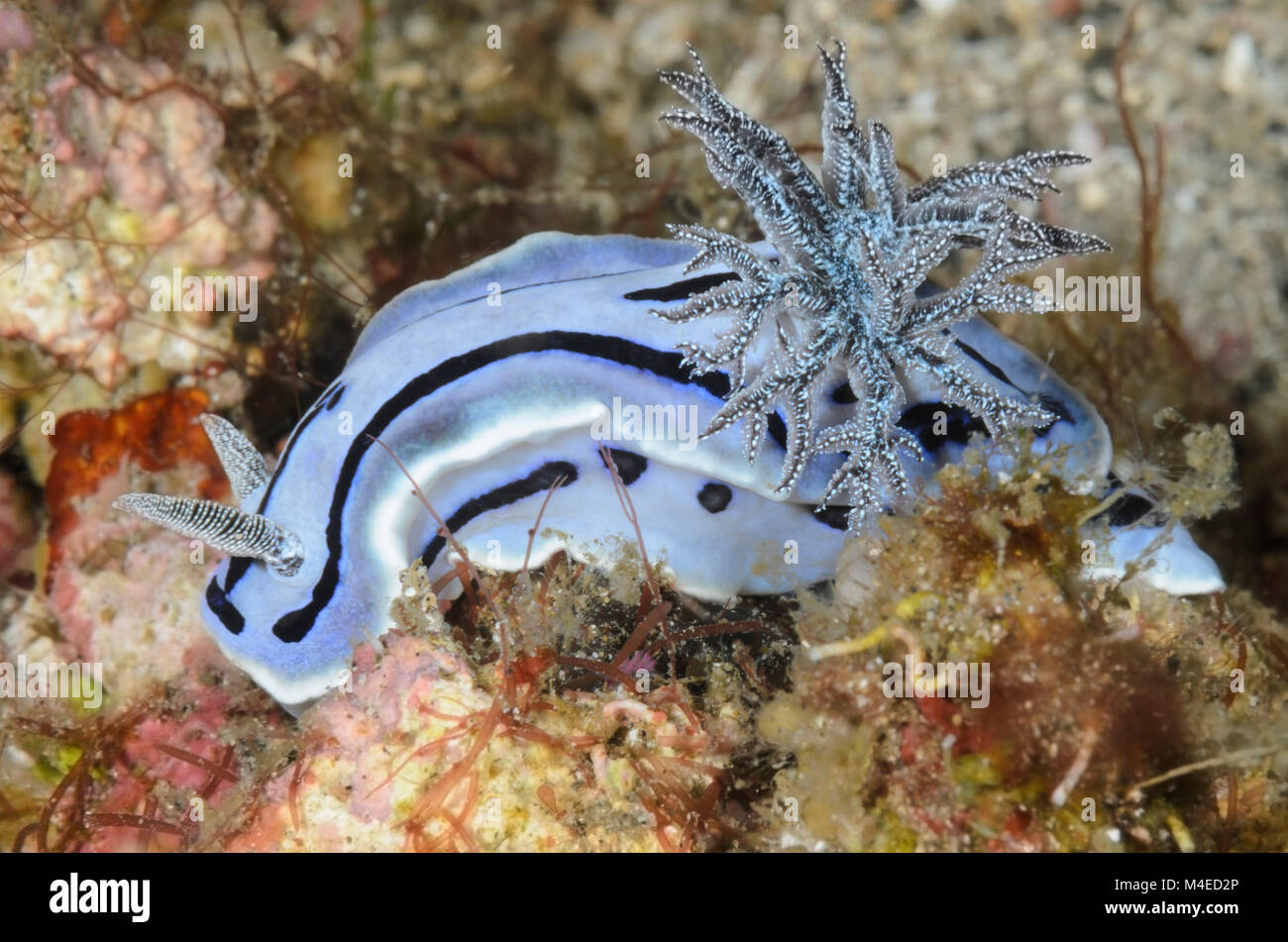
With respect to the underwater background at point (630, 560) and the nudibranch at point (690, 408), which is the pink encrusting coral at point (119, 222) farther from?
the nudibranch at point (690, 408)

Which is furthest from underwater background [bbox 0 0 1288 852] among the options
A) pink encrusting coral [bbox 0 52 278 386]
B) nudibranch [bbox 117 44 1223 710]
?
nudibranch [bbox 117 44 1223 710]

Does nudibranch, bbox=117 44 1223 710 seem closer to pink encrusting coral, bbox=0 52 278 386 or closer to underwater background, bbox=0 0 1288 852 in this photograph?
underwater background, bbox=0 0 1288 852

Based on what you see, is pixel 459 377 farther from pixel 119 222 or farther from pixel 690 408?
pixel 119 222

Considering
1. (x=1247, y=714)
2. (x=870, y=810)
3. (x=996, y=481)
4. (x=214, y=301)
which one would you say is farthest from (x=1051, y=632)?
(x=214, y=301)

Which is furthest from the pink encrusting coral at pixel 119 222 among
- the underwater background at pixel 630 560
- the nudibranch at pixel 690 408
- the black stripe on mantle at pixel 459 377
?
the black stripe on mantle at pixel 459 377

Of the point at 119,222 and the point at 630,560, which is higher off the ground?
the point at 119,222

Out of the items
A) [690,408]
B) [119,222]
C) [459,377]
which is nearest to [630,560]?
[690,408]
